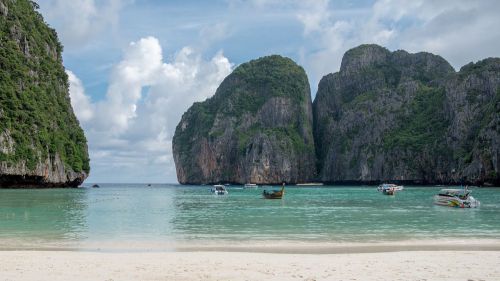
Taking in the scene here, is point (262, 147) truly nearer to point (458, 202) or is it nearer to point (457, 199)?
point (457, 199)

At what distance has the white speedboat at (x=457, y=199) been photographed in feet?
149

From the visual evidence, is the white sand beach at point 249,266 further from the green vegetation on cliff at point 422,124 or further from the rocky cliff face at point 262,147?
the rocky cliff face at point 262,147

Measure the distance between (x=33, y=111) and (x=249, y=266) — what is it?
8618 cm

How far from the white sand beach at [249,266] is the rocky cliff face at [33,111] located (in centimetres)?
7218

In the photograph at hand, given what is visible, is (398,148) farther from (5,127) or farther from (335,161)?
(5,127)

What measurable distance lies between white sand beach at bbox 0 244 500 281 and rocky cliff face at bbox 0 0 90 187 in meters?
72.2

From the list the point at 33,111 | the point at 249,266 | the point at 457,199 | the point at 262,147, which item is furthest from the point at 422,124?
the point at 249,266

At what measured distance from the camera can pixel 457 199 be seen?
1837 inches

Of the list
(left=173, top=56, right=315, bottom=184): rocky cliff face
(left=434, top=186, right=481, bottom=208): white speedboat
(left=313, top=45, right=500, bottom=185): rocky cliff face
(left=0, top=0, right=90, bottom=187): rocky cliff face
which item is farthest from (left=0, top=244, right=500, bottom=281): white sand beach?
(left=173, top=56, right=315, bottom=184): rocky cliff face

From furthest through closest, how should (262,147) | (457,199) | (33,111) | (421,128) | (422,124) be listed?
(262,147) < (422,124) < (421,128) < (33,111) < (457,199)

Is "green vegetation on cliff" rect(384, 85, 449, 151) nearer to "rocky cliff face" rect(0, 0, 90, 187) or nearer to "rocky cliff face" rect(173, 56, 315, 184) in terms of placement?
"rocky cliff face" rect(173, 56, 315, 184)

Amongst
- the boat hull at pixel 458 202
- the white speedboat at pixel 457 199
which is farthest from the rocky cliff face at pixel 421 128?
the boat hull at pixel 458 202

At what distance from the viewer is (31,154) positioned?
3332 inches

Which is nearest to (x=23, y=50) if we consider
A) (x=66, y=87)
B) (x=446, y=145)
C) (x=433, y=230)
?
(x=66, y=87)
